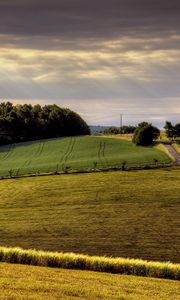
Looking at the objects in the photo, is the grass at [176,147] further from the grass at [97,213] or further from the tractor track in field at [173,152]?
the grass at [97,213]

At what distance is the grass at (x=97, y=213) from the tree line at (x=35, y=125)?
8775 cm

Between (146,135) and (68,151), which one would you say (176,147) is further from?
(68,151)

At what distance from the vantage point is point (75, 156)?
124500mm

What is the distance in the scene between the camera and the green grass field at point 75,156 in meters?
101

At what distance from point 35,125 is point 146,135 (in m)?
61.0

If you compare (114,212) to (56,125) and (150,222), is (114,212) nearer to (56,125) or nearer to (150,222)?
(150,222)

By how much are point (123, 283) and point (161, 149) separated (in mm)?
97097

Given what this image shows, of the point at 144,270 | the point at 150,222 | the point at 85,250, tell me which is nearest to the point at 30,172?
the point at 150,222

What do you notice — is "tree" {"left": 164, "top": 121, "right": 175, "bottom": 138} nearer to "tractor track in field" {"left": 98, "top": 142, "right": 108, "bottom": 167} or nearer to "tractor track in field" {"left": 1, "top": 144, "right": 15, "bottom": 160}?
"tractor track in field" {"left": 98, "top": 142, "right": 108, "bottom": 167}

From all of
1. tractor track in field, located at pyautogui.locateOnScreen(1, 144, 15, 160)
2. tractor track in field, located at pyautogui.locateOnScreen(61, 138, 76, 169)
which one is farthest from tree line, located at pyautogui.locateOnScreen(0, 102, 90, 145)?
tractor track in field, located at pyautogui.locateOnScreen(61, 138, 76, 169)

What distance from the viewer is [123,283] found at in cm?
2358

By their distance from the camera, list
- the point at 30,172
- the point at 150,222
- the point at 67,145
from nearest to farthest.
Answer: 1. the point at 150,222
2. the point at 30,172
3. the point at 67,145

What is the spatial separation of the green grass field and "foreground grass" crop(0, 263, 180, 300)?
2677 inches

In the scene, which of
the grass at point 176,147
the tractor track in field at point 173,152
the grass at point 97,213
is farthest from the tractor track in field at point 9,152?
the grass at point 97,213
